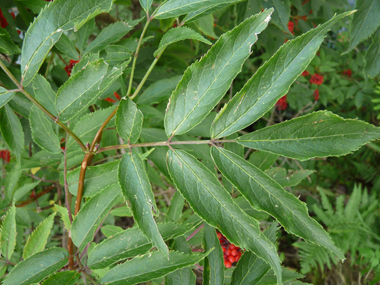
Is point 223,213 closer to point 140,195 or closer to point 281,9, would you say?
point 140,195

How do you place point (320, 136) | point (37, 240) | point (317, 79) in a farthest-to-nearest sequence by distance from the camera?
point (317, 79)
point (37, 240)
point (320, 136)

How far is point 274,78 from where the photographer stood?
0.54m

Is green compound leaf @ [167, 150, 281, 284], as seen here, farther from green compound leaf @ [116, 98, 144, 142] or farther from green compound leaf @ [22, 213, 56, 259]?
green compound leaf @ [22, 213, 56, 259]

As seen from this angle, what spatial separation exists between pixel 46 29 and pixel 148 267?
591 mm

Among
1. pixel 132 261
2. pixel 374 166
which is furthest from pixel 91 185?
pixel 374 166

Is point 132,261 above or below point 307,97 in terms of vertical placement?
above

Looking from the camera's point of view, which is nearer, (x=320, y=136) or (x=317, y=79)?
(x=320, y=136)

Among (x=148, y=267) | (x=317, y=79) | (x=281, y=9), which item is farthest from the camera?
(x=317, y=79)

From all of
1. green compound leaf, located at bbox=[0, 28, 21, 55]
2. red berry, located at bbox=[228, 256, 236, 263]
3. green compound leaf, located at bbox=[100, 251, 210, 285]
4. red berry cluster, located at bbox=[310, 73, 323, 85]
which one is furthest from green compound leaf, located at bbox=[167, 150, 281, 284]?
red berry cluster, located at bbox=[310, 73, 323, 85]

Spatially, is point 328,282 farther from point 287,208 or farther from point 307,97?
point 287,208

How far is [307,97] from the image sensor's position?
245cm

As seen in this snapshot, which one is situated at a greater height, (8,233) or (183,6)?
(183,6)

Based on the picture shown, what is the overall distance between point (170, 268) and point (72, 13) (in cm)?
63

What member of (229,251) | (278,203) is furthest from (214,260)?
(229,251)
